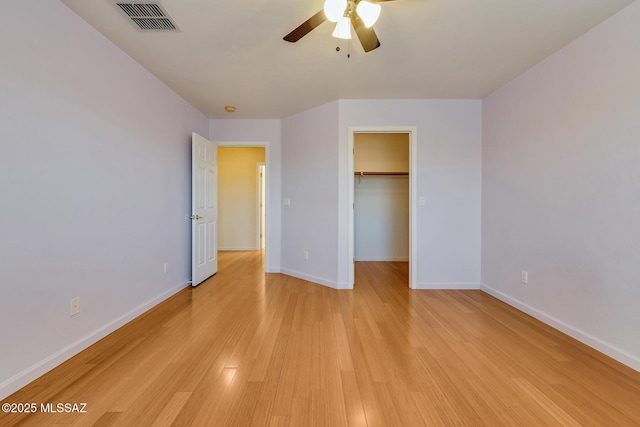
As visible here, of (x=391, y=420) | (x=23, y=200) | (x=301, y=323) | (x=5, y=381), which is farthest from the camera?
(x=301, y=323)

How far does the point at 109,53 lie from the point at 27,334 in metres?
2.13

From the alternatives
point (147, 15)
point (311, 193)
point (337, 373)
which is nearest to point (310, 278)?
point (311, 193)

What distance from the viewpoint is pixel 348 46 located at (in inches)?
86.5

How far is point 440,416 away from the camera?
1306 mm

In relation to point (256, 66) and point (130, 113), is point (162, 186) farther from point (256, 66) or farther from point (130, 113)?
point (256, 66)

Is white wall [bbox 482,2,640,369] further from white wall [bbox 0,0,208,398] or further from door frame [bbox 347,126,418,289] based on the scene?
white wall [bbox 0,0,208,398]

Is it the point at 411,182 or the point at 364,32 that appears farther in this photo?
the point at 411,182

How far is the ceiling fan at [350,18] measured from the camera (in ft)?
4.77

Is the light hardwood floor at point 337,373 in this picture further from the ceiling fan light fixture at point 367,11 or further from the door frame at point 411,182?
the ceiling fan light fixture at point 367,11

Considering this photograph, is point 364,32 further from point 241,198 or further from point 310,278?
point 241,198

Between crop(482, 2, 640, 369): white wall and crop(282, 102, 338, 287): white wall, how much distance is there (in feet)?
6.47

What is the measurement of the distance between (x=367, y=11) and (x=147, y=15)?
156 cm

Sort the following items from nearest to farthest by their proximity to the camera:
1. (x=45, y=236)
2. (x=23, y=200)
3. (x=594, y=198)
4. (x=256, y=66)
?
(x=23, y=200)
(x=45, y=236)
(x=594, y=198)
(x=256, y=66)

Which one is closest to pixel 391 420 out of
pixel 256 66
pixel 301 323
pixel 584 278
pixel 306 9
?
pixel 301 323
